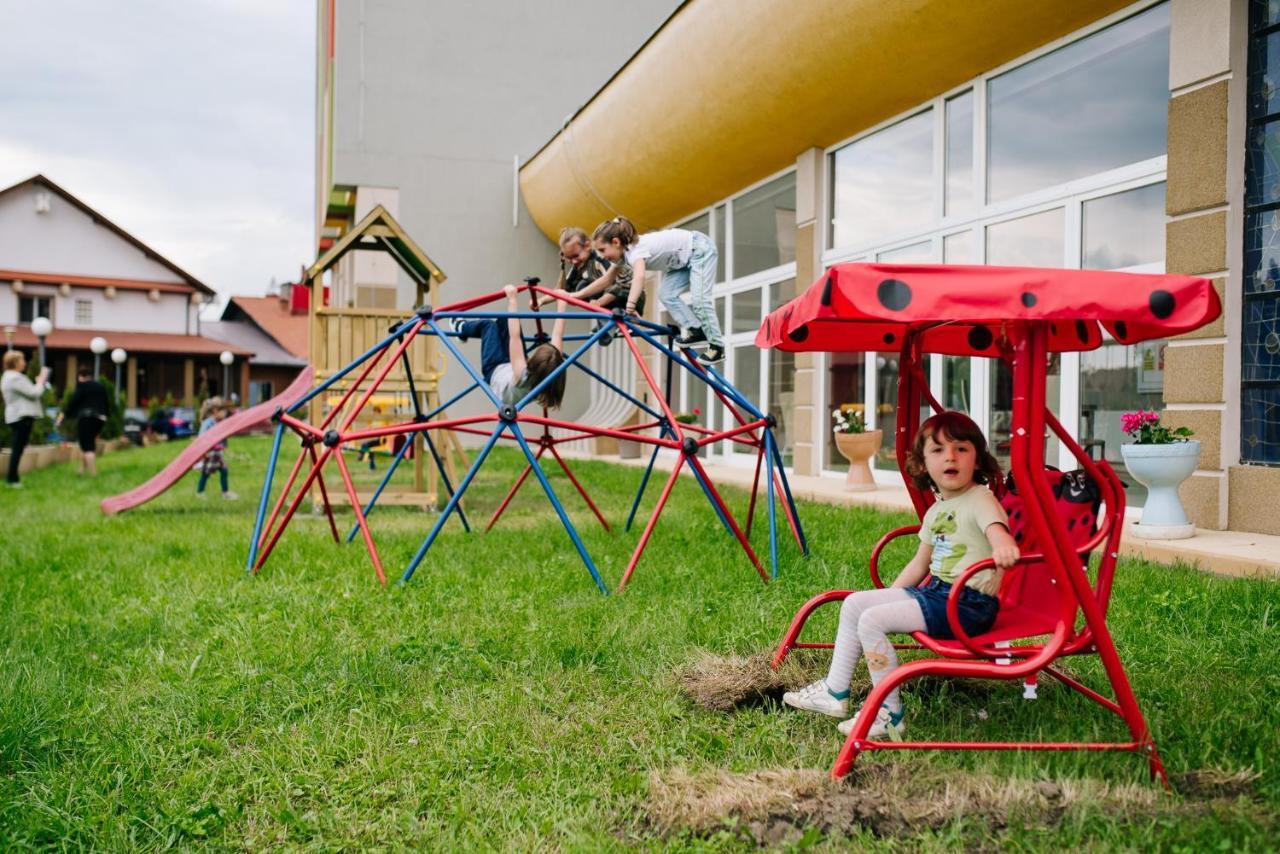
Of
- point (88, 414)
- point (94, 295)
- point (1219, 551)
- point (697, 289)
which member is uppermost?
point (94, 295)

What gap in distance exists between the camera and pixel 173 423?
2766cm

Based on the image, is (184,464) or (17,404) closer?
(184,464)

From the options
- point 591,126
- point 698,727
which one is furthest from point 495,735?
point 591,126

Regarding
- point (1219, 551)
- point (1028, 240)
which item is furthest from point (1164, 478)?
point (1028, 240)

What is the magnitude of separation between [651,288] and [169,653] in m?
12.1

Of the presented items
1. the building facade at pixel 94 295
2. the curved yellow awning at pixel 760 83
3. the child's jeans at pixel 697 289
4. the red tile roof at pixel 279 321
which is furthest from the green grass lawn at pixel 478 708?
the red tile roof at pixel 279 321

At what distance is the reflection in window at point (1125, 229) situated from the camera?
688 cm

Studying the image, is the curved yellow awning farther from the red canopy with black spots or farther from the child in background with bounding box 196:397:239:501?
the child in background with bounding box 196:397:239:501

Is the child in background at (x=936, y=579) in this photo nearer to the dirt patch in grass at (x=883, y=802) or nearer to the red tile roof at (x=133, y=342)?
the dirt patch in grass at (x=883, y=802)

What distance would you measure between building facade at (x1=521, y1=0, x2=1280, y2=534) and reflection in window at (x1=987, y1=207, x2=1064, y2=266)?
0.06 ft

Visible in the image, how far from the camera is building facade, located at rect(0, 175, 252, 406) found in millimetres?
33312

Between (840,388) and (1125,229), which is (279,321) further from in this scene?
(1125,229)

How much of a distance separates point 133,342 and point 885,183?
31.5m

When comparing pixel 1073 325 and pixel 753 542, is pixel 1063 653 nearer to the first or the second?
pixel 1073 325
